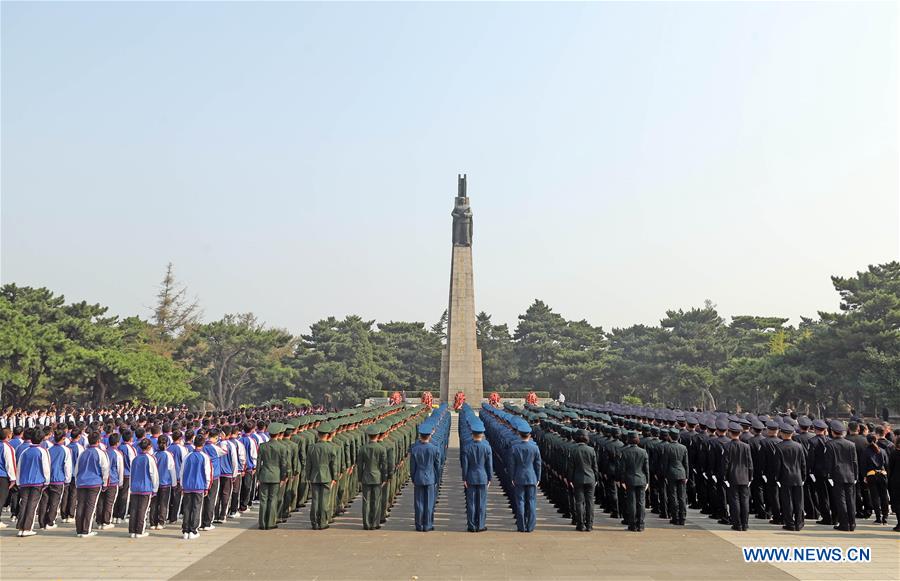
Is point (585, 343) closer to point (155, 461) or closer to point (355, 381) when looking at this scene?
point (355, 381)

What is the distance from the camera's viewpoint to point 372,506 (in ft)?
36.2

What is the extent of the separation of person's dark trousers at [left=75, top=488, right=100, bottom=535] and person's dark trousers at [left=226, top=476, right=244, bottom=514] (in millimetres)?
2075

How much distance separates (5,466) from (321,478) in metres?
4.54

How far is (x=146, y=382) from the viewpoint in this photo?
126 ft

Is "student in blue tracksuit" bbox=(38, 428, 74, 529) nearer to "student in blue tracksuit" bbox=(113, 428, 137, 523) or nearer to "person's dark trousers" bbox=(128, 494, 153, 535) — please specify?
"student in blue tracksuit" bbox=(113, 428, 137, 523)

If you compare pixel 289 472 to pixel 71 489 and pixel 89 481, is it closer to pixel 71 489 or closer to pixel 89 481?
pixel 89 481

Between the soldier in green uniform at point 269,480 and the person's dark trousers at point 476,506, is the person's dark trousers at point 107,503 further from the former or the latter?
the person's dark trousers at point 476,506

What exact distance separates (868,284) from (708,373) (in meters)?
17.2

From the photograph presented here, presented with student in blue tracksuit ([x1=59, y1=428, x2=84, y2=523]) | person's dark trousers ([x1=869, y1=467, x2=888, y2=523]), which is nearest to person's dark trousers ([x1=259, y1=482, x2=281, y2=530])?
student in blue tracksuit ([x1=59, y1=428, x2=84, y2=523])

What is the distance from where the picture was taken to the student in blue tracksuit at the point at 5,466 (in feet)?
35.5

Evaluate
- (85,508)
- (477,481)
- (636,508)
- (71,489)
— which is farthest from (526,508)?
(71,489)

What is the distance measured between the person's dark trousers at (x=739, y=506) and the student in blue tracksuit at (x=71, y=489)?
377 inches

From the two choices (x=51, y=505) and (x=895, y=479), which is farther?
(x=51, y=505)

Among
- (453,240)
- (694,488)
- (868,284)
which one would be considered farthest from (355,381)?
(694,488)
